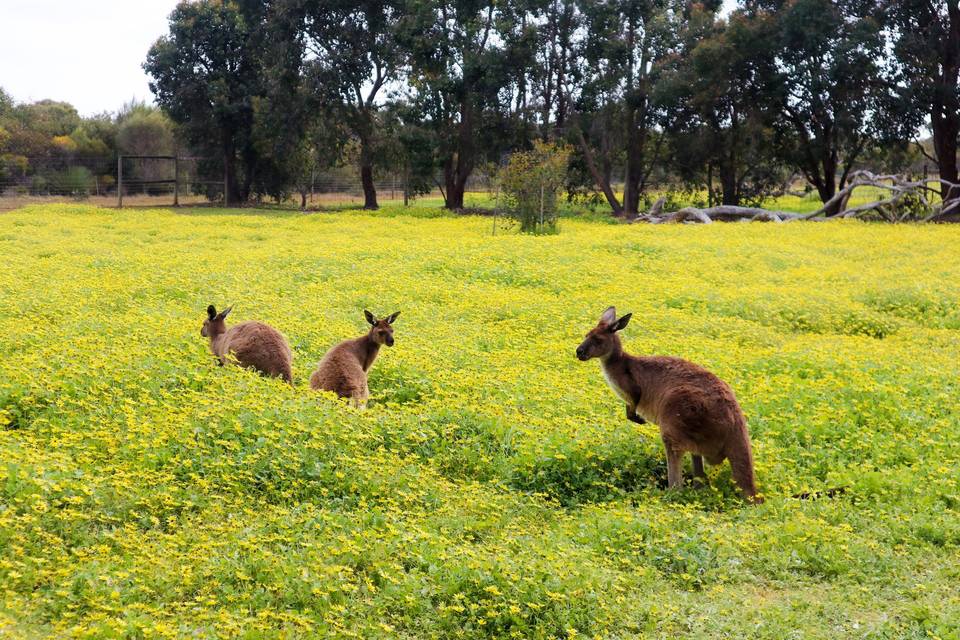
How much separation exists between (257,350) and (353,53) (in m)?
35.6

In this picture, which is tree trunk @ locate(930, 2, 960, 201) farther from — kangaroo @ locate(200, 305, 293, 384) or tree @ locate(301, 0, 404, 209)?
kangaroo @ locate(200, 305, 293, 384)

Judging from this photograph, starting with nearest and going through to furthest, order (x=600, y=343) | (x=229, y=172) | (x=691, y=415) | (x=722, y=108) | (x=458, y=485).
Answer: (x=458, y=485) → (x=691, y=415) → (x=600, y=343) → (x=722, y=108) → (x=229, y=172)

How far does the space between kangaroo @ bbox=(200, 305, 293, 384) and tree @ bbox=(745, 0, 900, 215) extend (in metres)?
31.1

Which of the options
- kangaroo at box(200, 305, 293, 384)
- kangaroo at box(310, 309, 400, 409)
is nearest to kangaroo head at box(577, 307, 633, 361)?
kangaroo at box(310, 309, 400, 409)

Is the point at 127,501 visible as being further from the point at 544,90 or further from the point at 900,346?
the point at 544,90

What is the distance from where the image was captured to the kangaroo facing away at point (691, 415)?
761 centimetres

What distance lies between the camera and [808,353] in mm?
11641

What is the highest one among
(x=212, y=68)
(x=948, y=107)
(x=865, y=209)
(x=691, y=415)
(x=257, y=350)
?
(x=212, y=68)

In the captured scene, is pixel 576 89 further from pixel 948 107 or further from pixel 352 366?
pixel 352 366

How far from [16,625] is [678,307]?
478 inches

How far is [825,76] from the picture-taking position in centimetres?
3569

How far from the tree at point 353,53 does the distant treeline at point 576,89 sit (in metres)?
0.09

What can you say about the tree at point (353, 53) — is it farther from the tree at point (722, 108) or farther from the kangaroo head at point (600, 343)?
the kangaroo head at point (600, 343)

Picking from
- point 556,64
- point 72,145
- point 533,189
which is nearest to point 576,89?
point 556,64
